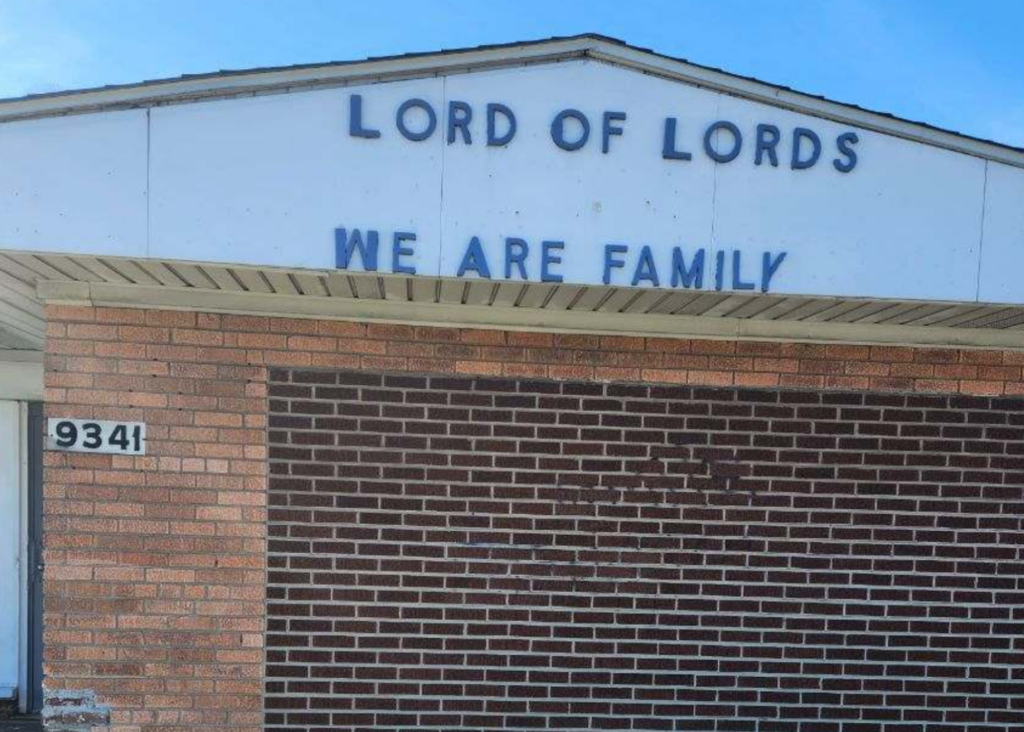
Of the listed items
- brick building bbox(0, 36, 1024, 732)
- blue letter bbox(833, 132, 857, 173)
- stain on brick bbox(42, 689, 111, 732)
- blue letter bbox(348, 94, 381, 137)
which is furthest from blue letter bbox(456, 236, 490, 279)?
stain on brick bbox(42, 689, 111, 732)

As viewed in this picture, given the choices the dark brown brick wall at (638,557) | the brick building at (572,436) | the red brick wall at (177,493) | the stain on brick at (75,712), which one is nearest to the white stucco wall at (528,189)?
the brick building at (572,436)

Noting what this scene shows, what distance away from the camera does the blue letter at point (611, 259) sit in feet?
9.68

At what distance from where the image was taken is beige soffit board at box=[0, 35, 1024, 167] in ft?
9.19

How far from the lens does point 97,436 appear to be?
3.60 metres

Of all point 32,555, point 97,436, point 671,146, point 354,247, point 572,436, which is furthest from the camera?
point 32,555

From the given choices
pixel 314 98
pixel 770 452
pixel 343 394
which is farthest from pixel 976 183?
pixel 343 394

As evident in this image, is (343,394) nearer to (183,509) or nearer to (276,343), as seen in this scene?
(276,343)

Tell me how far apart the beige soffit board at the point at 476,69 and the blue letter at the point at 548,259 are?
779 millimetres

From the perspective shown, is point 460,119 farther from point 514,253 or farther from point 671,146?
point 671,146

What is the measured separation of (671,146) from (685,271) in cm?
53

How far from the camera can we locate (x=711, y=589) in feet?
12.9

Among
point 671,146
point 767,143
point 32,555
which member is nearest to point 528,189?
point 671,146

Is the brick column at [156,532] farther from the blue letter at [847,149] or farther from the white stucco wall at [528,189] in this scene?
the blue letter at [847,149]

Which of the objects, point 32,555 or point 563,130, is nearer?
point 563,130
